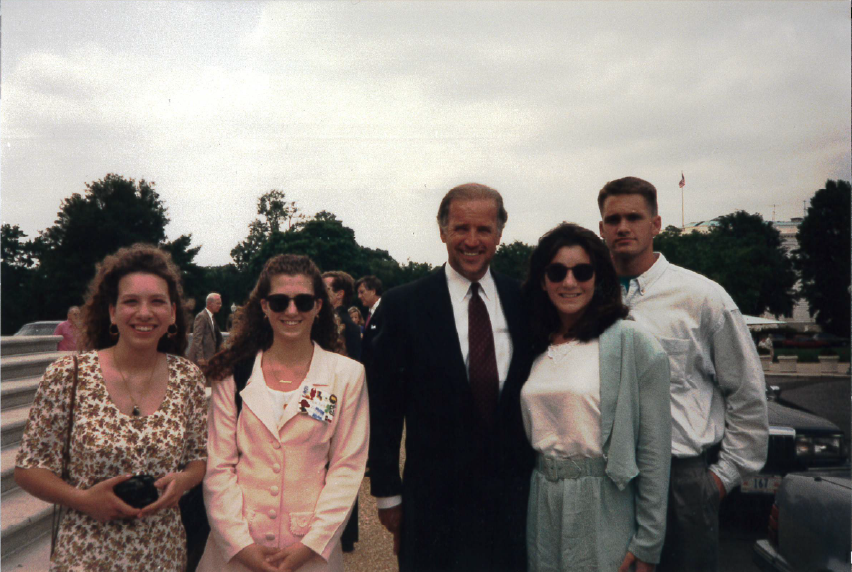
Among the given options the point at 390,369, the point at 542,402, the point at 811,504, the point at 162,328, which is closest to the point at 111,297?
the point at 162,328

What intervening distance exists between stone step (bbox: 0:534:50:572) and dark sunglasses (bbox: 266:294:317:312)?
2766 millimetres

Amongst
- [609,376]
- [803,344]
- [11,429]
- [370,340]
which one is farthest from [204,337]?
[803,344]

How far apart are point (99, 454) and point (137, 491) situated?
204 millimetres

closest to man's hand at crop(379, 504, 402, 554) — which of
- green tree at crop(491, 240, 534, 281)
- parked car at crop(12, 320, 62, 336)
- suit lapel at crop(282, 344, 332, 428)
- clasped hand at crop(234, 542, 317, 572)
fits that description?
clasped hand at crop(234, 542, 317, 572)

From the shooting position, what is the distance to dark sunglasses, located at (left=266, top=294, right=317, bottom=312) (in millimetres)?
2846

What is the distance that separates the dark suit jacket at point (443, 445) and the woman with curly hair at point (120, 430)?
33.5 inches

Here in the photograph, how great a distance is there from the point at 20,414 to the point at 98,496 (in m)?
4.57

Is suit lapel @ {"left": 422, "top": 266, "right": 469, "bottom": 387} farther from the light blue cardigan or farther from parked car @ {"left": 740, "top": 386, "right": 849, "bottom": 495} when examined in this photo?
parked car @ {"left": 740, "top": 386, "right": 849, "bottom": 495}

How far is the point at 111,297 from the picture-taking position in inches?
108

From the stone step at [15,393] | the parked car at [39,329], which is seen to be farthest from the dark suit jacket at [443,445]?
the parked car at [39,329]

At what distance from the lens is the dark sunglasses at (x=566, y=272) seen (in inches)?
112

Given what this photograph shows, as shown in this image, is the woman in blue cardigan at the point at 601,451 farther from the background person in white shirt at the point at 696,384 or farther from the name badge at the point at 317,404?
the name badge at the point at 317,404

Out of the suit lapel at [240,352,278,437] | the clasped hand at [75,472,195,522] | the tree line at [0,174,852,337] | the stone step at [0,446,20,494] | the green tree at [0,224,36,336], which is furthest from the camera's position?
the tree line at [0,174,852,337]

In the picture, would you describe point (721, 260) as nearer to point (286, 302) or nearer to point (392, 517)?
point (392, 517)
